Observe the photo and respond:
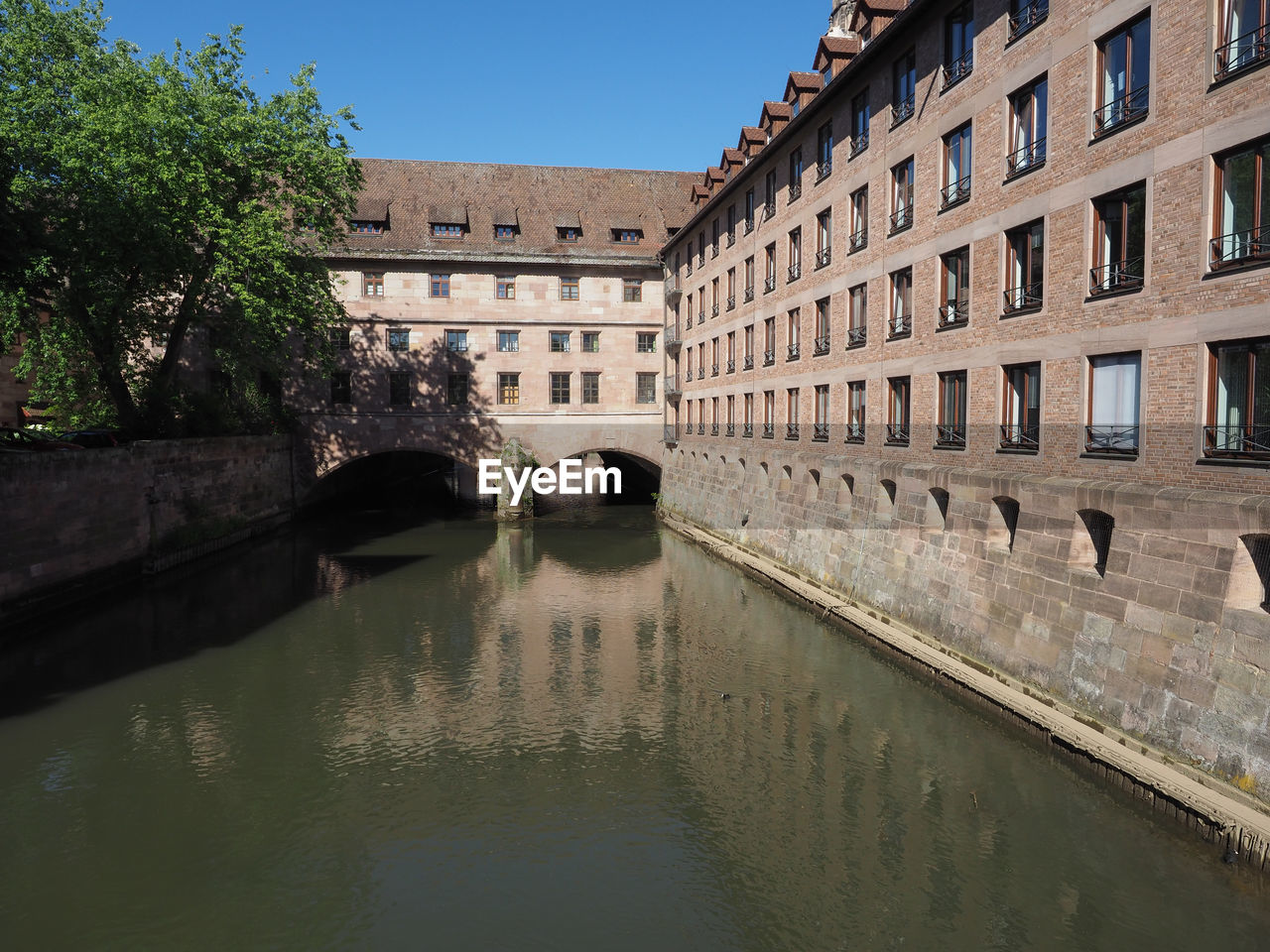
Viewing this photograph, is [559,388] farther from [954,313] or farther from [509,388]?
[954,313]

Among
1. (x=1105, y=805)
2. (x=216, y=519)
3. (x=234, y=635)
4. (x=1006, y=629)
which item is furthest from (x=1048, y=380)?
(x=216, y=519)

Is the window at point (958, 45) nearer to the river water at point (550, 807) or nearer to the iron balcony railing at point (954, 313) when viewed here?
the iron balcony railing at point (954, 313)

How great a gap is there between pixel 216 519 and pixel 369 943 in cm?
2939

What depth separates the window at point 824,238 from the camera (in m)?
26.7

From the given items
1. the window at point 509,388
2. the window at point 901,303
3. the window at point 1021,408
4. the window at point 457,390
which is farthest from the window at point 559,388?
the window at point 1021,408

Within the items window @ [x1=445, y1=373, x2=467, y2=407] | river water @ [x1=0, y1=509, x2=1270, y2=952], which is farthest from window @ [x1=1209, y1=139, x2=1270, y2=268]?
window @ [x1=445, y1=373, x2=467, y2=407]

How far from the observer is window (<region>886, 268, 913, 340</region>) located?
2167cm

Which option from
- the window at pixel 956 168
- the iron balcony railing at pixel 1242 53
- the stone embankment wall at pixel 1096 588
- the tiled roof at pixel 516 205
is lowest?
the stone embankment wall at pixel 1096 588

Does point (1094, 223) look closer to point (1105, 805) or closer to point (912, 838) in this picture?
point (1105, 805)

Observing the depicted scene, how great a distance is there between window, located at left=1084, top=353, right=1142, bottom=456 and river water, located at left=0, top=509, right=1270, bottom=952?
527 cm

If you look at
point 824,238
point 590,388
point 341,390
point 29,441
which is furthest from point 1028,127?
point 341,390

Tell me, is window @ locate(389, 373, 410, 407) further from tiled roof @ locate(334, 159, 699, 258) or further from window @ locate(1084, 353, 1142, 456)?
window @ locate(1084, 353, 1142, 456)

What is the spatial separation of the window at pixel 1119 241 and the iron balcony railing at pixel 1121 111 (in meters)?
1.15

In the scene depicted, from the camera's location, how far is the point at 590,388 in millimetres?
46281
